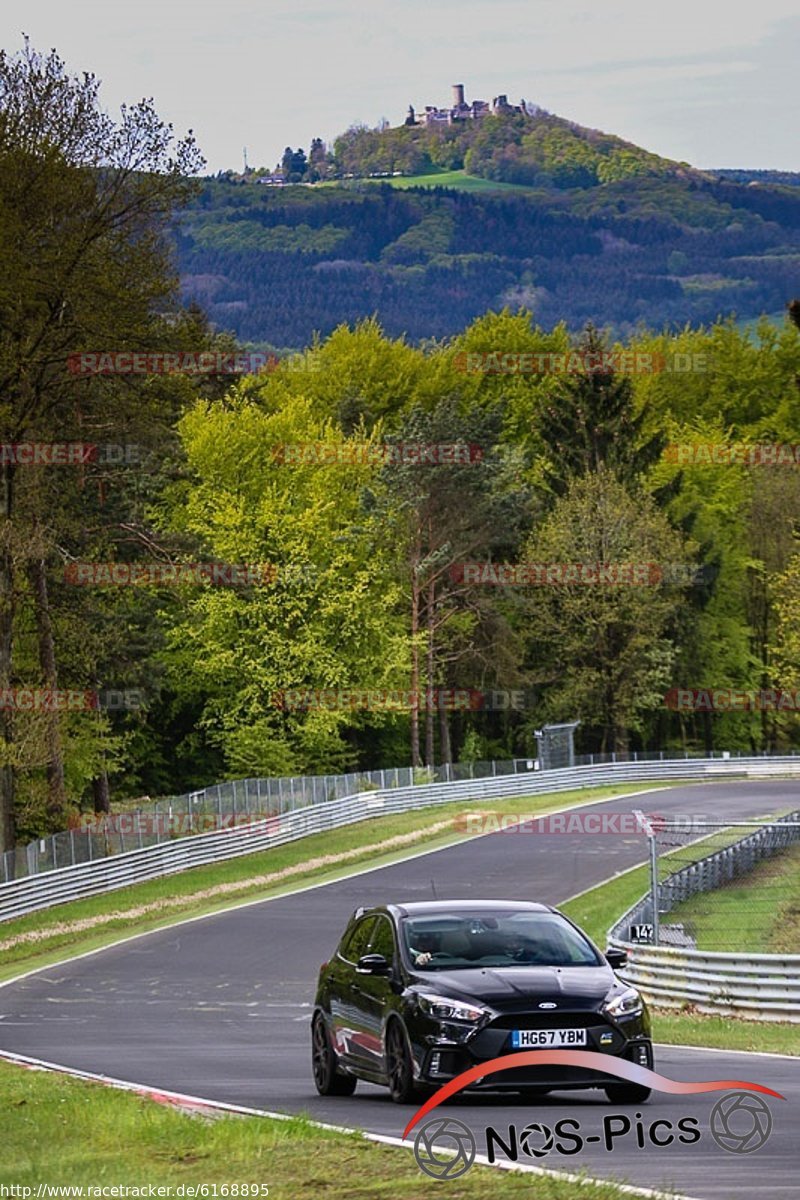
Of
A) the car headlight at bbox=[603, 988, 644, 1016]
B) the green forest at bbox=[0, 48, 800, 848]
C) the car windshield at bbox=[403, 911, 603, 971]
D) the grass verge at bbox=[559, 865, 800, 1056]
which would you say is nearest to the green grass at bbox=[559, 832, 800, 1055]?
Answer: the grass verge at bbox=[559, 865, 800, 1056]

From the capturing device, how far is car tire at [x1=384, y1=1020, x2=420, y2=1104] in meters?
13.7

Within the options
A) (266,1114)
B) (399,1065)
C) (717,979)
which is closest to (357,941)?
(399,1065)

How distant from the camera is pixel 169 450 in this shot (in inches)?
2286

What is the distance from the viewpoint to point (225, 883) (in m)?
49.2

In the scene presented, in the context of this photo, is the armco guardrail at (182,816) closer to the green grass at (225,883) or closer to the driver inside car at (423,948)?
the green grass at (225,883)

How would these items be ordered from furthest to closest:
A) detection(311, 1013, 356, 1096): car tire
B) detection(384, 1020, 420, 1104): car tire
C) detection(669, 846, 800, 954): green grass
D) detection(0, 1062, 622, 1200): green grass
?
1. detection(669, 846, 800, 954): green grass
2. detection(311, 1013, 356, 1096): car tire
3. detection(384, 1020, 420, 1104): car tire
4. detection(0, 1062, 622, 1200): green grass

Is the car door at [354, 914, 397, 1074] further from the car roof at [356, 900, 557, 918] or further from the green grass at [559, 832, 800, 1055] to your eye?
the green grass at [559, 832, 800, 1055]

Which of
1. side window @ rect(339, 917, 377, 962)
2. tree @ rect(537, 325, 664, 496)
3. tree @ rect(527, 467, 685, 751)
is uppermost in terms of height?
tree @ rect(537, 325, 664, 496)

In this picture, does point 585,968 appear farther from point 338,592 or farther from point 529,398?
point 529,398

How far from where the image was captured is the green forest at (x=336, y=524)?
4394 cm

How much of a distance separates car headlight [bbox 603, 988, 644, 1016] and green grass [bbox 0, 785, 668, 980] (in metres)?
22.1

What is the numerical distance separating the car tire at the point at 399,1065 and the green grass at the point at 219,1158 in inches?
10.9

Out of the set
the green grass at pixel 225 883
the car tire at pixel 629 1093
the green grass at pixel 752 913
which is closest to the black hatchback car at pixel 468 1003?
the car tire at pixel 629 1093

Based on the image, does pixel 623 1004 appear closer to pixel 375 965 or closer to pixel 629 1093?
pixel 629 1093
